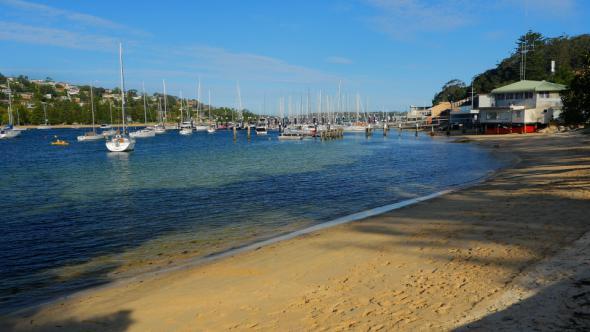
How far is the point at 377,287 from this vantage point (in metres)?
8.91

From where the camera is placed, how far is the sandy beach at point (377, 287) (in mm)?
7133

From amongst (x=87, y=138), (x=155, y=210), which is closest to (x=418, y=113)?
(x=87, y=138)

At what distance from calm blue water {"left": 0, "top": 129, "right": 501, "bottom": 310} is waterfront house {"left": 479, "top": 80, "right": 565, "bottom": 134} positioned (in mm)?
38138

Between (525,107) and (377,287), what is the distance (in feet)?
244

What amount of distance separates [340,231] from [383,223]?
6.40 ft

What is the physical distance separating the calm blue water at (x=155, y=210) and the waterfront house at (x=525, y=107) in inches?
1501

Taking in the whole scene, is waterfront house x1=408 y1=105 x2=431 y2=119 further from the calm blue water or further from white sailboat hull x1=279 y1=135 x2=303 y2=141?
the calm blue water

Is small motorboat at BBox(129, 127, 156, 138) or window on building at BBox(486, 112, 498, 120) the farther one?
small motorboat at BBox(129, 127, 156, 138)

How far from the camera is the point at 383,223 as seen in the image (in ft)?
52.2

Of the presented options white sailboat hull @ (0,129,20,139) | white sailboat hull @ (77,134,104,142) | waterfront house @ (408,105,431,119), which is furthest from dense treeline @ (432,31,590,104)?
white sailboat hull @ (0,129,20,139)

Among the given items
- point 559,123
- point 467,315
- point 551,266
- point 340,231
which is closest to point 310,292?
point 467,315

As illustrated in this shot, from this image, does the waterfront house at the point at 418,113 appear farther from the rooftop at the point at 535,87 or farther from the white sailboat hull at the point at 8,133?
the white sailboat hull at the point at 8,133

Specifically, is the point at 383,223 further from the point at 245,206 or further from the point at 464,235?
the point at 245,206

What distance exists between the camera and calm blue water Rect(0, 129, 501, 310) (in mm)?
12680
